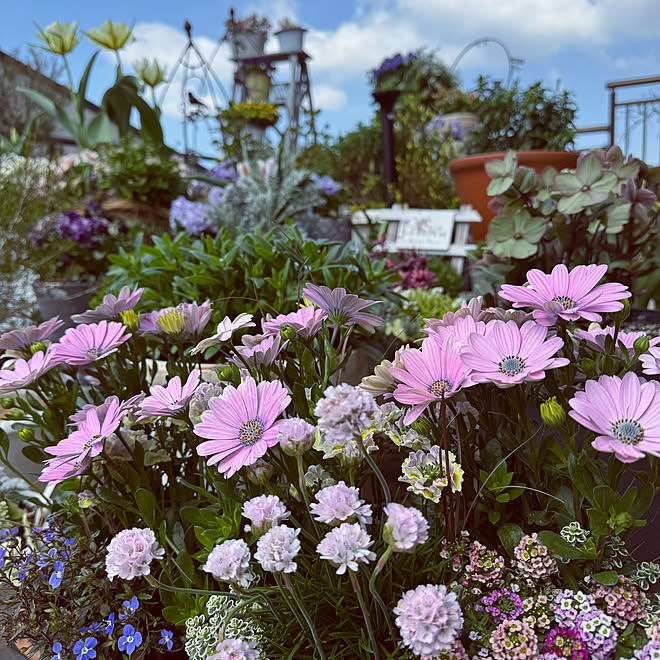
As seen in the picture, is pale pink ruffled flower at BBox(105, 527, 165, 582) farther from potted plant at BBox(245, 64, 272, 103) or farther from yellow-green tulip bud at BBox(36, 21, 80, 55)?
potted plant at BBox(245, 64, 272, 103)

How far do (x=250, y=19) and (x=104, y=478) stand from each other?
25.9 feet

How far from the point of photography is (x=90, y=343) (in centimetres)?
71

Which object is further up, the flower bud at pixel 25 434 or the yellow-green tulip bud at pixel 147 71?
the yellow-green tulip bud at pixel 147 71

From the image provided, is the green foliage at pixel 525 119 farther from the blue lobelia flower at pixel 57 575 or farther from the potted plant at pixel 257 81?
the potted plant at pixel 257 81

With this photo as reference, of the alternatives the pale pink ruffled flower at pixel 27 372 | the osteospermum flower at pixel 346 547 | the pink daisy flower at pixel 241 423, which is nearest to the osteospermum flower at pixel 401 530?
the osteospermum flower at pixel 346 547

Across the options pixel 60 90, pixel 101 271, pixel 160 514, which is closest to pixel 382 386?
pixel 160 514

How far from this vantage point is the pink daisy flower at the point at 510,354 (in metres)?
0.48

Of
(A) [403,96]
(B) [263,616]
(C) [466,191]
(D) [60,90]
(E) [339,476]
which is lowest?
(B) [263,616]

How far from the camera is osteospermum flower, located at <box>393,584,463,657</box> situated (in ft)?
1.36

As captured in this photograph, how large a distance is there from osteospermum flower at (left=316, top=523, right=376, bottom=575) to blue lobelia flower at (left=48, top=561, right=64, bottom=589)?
0.37 m

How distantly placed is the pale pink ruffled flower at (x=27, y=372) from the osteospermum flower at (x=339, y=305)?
32cm

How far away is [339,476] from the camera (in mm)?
573

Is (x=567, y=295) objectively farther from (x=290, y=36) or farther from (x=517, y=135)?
(x=290, y=36)

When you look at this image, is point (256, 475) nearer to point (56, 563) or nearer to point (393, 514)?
point (393, 514)
